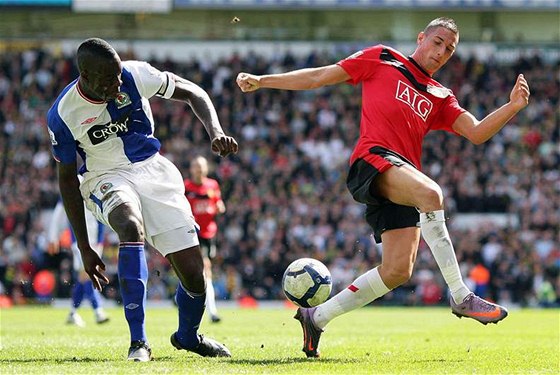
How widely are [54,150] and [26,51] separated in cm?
2680

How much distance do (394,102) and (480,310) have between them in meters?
1.81

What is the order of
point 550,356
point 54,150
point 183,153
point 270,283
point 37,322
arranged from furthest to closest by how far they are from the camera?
point 183,153 → point 270,283 → point 37,322 → point 550,356 → point 54,150

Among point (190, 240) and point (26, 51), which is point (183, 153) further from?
point (190, 240)

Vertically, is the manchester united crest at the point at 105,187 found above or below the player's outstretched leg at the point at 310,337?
above

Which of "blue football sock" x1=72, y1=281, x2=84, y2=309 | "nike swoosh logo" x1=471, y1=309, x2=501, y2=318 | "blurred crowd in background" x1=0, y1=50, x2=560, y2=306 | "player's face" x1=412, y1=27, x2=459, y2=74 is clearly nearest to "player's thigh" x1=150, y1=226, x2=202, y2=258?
"nike swoosh logo" x1=471, y1=309, x2=501, y2=318

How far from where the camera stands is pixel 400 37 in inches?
1305

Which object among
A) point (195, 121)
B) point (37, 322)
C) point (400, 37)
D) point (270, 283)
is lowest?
point (270, 283)

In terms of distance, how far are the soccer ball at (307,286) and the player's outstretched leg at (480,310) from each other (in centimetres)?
124

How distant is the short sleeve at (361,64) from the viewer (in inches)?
312

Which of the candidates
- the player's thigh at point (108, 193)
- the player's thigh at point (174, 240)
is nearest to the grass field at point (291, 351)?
the player's thigh at point (174, 240)

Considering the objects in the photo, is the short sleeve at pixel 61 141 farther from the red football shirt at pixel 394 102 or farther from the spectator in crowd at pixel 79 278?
the spectator in crowd at pixel 79 278

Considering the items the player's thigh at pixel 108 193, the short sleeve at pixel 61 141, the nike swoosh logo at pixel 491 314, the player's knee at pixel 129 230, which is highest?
the short sleeve at pixel 61 141

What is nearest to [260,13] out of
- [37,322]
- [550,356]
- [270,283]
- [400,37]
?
[400,37]

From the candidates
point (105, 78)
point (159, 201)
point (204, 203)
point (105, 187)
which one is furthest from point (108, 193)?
point (204, 203)
